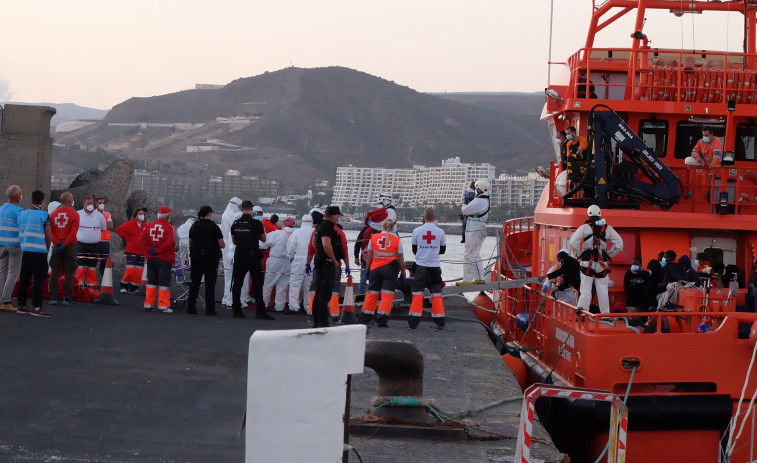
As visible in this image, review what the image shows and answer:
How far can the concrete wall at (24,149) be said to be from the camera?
22.2m

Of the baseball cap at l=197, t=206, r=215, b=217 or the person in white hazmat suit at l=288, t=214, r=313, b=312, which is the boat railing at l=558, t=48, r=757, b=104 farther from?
the baseball cap at l=197, t=206, r=215, b=217

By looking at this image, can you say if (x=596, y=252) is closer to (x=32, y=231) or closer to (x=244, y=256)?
(x=244, y=256)

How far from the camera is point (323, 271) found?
1352 cm

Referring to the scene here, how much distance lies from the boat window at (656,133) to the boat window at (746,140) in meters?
1.09

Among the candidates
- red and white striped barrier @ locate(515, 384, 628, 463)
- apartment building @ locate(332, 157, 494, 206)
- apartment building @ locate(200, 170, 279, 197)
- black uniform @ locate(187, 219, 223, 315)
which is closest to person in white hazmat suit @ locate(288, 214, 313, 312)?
black uniform @ locate(187, 219, 223, 315)

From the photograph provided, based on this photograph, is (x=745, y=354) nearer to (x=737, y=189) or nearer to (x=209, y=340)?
(x=737, y=189)

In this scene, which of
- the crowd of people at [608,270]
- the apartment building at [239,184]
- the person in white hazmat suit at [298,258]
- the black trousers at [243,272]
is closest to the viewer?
the crowd of people at [608,270]

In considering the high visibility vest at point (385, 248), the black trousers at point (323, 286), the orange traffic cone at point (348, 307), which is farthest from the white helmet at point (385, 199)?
the black trousers at point (323, 286)

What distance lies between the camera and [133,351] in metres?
11.2

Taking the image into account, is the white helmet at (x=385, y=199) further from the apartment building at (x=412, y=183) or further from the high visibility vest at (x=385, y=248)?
the apartment building at (x=412, y=183)

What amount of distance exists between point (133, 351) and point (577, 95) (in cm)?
796

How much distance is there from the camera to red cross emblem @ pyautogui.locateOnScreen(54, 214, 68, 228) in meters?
15.0

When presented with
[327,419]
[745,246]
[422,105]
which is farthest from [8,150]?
[422,105]

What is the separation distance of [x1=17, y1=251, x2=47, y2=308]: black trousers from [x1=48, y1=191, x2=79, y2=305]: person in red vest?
130 cm
